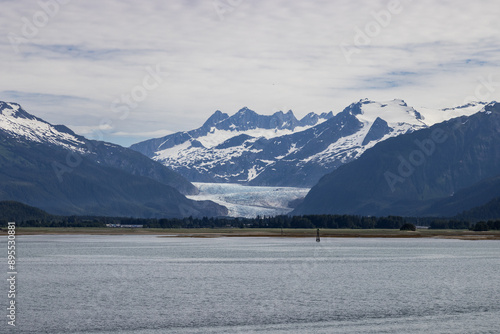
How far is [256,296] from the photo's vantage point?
85.4 metres

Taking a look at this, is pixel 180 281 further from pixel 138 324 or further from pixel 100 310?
pixel 138 324


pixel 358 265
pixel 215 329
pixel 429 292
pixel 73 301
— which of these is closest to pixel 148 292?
pixel 73 301

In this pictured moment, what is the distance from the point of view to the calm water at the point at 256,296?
221 ft

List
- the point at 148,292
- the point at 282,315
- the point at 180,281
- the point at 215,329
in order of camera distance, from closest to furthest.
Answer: the point at 215,329
the point at 282,315
the point at 148,292
the point at 180,281

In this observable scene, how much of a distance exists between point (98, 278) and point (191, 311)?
34147mm

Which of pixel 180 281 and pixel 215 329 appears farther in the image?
pixel 180 281

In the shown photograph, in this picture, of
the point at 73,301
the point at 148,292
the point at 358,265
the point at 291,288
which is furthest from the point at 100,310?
the point at 358,265

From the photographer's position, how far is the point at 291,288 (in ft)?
306

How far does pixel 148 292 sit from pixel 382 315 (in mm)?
28788

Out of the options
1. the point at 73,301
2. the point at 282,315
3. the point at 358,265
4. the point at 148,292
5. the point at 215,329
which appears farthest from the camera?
the point at 358,265

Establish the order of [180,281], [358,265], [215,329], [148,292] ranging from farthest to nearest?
[358,265] → [180,281] → [148,292] → [215,329]

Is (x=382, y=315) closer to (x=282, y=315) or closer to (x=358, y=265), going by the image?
(x=282, y=315)

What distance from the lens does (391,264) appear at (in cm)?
13250

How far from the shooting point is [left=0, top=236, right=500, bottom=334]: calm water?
221 ft
